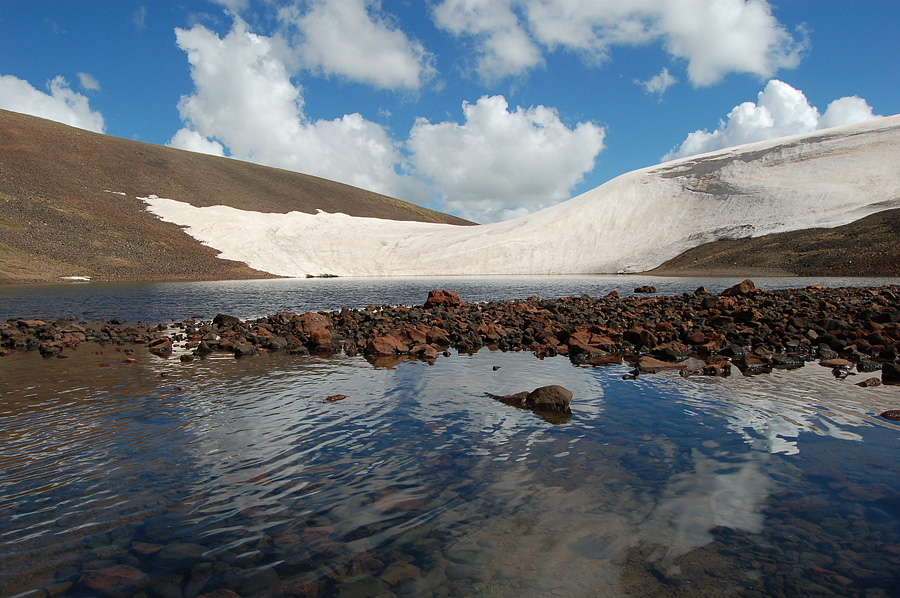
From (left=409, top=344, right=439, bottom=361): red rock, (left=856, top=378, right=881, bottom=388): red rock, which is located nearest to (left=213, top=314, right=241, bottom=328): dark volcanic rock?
(left=409, top=344, right=439, bottom=361): red rock

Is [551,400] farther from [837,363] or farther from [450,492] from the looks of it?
[837,363]

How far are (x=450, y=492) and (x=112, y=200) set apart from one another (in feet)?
315

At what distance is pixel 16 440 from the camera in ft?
23.0

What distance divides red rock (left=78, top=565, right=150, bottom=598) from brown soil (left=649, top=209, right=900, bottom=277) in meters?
58.5

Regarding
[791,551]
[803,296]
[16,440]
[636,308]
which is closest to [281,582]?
[791,551]

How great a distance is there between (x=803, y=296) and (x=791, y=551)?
22299 millimetres

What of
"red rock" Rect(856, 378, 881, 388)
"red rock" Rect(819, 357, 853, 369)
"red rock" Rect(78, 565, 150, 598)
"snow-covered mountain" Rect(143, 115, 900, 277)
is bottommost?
"red rock" Rect(78, 565, 150, 598)

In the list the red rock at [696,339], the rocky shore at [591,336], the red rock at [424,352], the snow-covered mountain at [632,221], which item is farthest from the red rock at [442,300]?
the snow-covered mountain at [632,221]

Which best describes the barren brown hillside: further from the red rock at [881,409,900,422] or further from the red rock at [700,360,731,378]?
the red rock at [881,409,900,422]

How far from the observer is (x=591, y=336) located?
1489cm

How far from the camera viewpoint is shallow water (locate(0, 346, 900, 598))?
156 inches

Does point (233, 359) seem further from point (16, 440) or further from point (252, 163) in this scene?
point (252, 163)

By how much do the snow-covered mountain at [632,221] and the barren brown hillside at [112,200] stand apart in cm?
644

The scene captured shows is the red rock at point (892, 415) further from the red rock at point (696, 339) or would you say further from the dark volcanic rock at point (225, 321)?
the dark volcanic rock at point (225, 321)
